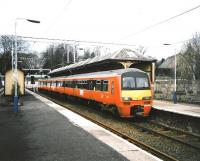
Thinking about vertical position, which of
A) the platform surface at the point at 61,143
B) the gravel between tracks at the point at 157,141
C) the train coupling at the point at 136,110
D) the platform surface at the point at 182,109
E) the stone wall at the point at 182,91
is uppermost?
the stone wall at the point at 182,91

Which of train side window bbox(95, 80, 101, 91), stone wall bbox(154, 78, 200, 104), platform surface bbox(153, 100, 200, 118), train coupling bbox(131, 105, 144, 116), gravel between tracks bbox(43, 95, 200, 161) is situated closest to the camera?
gravel between tracks bbox(43, 95, 200, 161)

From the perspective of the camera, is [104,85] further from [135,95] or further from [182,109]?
[182,109]

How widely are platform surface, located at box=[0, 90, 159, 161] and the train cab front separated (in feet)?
8.58

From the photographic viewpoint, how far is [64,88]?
1357 inches

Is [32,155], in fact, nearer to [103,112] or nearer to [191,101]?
[103,112]

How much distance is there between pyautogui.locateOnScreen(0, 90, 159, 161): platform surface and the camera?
921cm

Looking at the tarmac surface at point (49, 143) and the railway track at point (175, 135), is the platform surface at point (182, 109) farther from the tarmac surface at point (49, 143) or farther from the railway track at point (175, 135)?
the tarmac surface at point (49, 143)

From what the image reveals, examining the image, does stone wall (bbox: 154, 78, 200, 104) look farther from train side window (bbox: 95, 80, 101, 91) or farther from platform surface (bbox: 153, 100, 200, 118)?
train side window (bbox: 95, 80, 101, 91)

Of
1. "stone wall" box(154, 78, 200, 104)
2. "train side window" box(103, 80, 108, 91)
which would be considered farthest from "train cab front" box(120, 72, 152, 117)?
"stone wall" box(154, 78, 200, 104)

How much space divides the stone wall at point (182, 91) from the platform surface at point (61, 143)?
1444cm

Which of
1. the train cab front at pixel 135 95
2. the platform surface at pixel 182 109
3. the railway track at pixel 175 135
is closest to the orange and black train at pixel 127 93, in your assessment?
the train cab front at pixel 135 95

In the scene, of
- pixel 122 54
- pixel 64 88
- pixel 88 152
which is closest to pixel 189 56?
pixel 64 88

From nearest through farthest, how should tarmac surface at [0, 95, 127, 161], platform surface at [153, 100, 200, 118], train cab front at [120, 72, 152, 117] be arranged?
1. tarmac surface at [0, 95, 127, 161]
2. train cab front at [120, 72, 152, 117]
3. platform surface at [153, 100, 200, 118]

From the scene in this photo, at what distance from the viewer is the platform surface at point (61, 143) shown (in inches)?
363
